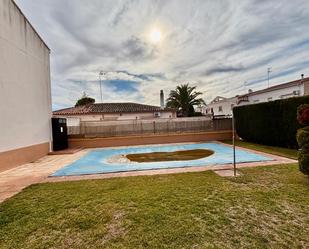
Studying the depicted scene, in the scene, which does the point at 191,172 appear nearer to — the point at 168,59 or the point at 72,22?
the point at 72,22

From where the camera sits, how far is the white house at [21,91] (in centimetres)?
901

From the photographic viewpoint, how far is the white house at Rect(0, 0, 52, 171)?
355 inches

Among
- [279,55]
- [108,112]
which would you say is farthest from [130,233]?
[108,112]

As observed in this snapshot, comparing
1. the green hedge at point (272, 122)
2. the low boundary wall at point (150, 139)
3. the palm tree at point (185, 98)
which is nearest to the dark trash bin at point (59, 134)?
the low boundary wall at point (150, 139)

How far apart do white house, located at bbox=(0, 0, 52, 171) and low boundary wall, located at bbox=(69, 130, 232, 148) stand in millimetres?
3578

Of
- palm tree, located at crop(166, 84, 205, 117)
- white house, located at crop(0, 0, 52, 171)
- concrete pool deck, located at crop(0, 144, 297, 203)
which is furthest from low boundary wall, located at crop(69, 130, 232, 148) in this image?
palm tree, located at crop(166, 84, 205, 117)

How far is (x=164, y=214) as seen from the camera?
392 cm

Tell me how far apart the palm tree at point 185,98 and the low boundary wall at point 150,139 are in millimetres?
13738

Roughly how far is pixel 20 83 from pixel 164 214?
10.6 metres

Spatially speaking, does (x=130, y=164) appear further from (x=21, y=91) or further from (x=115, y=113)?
(x=115, y=113)

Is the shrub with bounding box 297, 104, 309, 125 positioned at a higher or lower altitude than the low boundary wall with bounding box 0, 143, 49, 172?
higher

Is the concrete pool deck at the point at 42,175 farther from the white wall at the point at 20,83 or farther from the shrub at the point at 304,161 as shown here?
the shrub at the point at 304,161

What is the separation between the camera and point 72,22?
11.7 metres

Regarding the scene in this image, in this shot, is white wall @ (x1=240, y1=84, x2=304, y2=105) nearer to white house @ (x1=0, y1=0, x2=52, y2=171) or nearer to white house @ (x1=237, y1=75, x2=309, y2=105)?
white house @ (x1=237, y1=75, x2=309, y2=105)
